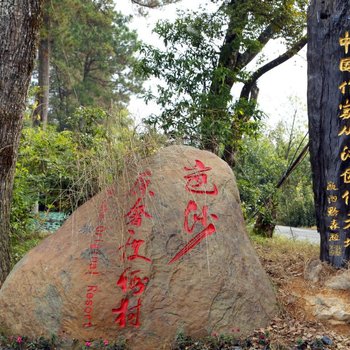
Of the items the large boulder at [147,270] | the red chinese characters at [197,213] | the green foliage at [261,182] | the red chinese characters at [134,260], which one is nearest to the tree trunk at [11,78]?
the large boulder at [147,270]

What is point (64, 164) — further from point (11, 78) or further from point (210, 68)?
point (210, 68)

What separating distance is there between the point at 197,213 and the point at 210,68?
3511mm

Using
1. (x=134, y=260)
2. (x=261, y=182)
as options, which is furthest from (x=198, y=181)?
(x=261, y=182)

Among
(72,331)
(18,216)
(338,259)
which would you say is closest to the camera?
(72,331)

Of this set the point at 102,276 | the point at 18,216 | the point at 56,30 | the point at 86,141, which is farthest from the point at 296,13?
the point at 56,30

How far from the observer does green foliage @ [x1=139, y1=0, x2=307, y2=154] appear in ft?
19.6

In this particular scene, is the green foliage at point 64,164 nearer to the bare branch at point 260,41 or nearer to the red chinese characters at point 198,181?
the red chinese characters at point 198,181

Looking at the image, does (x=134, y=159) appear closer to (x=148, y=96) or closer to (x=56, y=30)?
(x=148, y=96)

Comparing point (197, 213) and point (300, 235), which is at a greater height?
point (197, 213)

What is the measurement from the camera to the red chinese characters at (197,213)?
3.27 m

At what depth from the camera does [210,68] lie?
6.42 metres

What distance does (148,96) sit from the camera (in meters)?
6.32

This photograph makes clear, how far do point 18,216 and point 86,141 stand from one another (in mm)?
1543

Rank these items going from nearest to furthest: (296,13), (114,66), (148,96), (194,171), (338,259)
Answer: (194,171) < (338,259) < (148,96) < (296,13) < (114,66)
